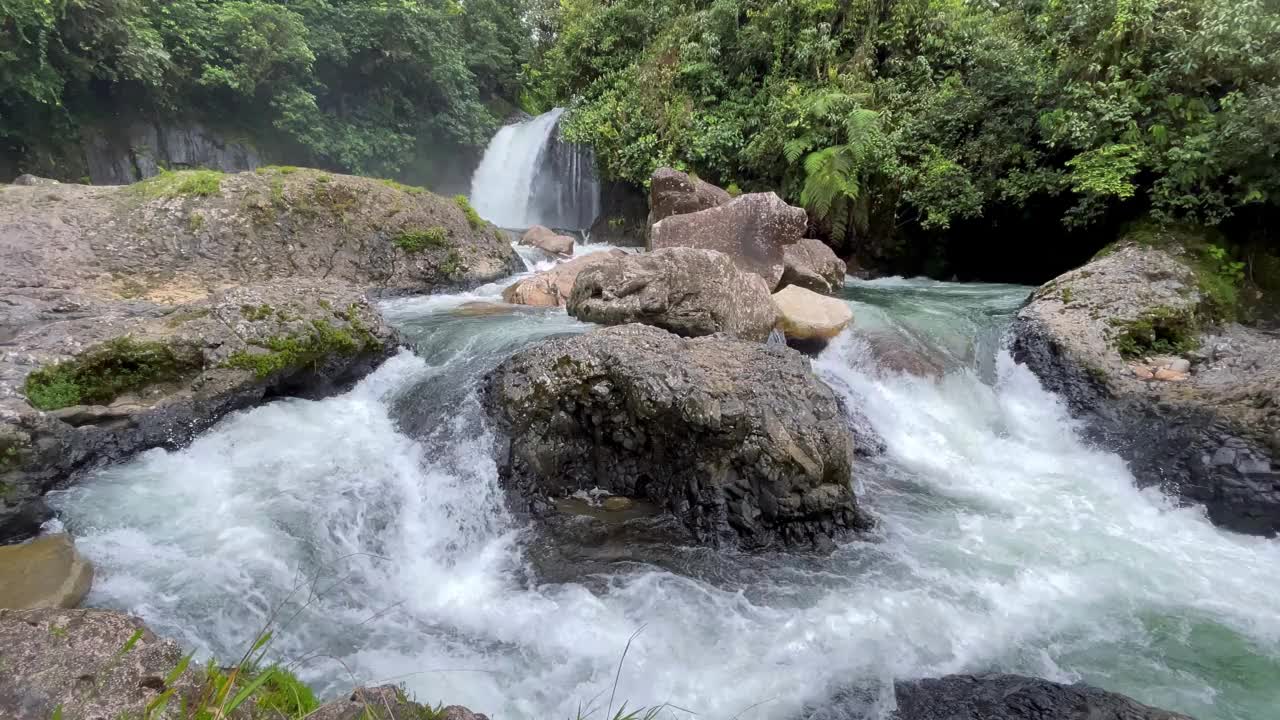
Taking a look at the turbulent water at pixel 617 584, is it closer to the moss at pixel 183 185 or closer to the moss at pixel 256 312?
the moss at pixel 256 312

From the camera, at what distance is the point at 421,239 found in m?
10.4

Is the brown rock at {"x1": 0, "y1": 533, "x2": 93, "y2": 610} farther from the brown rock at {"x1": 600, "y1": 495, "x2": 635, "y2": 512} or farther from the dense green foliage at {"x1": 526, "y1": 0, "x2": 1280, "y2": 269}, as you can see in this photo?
the dense green foliage at {"x1": 526, "y1": 0, "x2": 1280, "y2": 269}

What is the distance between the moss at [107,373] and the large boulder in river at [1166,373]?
30.5ft

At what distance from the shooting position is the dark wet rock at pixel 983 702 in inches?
126

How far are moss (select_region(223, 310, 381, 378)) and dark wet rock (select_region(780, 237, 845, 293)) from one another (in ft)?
21.8

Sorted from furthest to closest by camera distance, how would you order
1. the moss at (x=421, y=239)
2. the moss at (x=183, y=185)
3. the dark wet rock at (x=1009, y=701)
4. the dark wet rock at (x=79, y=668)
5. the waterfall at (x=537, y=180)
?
the waterfall at (x=537, y=180) → the moss at (x=421, y=239) → the moss at (x=183, y=185) → the dark wet rock at (x=1009, y=701) → the dark wet rock at (x=79, y=668)

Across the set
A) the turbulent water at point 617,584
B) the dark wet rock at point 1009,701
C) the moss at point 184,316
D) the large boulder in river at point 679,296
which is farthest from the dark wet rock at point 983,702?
the moss at point 184,316

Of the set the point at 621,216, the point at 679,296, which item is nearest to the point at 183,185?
the point at 679,296

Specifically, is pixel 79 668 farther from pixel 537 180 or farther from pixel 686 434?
pixel 537 180

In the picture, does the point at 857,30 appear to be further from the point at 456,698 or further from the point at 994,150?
the point at 456,698

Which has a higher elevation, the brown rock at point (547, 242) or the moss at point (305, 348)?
the brown rock at point (547, 242)

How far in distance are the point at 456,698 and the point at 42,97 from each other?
1472 centimetres

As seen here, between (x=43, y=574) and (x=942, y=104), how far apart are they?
46.6 feet

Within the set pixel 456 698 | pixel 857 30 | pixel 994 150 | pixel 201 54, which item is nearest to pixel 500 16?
pixel 201 54
